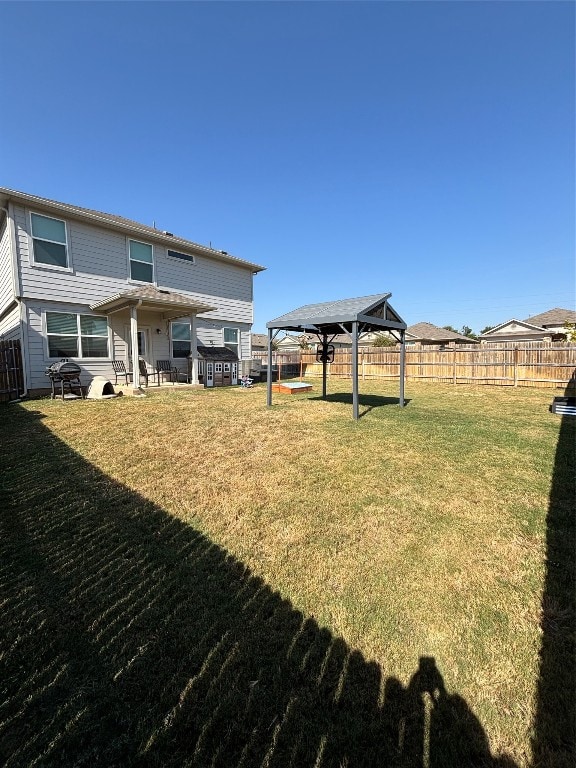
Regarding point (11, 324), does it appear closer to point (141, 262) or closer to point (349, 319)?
point (141, 262)

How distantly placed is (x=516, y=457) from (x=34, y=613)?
570cm

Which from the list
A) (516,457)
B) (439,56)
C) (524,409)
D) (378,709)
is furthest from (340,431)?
(439,56)

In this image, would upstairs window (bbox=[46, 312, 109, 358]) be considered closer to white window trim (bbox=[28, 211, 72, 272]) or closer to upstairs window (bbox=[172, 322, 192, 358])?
white window trim (bbox=[28, 211, 72, 272])

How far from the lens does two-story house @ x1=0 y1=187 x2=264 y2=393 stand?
10227mm

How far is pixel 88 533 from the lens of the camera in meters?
3.13

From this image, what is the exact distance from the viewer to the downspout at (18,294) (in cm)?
994

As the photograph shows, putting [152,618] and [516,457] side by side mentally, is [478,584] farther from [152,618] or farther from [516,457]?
[516,457]

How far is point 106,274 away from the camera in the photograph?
1198 centimetres

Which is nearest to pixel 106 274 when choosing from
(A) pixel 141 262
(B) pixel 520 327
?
→ (A) pixel 141 262

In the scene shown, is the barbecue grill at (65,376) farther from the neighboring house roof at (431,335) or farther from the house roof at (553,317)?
→ the house roof at (553,317)

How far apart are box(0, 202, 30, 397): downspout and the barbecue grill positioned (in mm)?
620

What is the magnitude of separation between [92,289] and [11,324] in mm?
3198

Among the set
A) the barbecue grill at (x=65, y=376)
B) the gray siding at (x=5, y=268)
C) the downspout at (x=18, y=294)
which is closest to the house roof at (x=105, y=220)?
the downspout at (x=18, y=294)

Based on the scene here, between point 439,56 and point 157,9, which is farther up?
point 439,56
